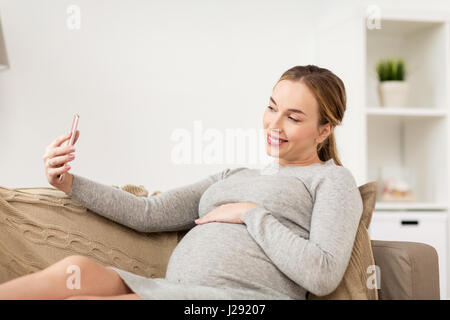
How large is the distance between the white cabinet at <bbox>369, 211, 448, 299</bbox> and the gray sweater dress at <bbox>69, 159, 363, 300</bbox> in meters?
1.17

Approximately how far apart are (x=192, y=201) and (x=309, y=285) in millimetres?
468

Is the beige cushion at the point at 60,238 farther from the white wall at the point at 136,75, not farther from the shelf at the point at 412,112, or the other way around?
the shelf at the point at 412,112

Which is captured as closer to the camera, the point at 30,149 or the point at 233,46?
the point at 30,149

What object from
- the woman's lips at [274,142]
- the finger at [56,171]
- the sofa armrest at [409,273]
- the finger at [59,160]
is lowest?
the sofa armrest at [409,273]

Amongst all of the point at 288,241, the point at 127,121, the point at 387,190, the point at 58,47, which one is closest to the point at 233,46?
the point at 127,121

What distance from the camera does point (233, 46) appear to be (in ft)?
8.95

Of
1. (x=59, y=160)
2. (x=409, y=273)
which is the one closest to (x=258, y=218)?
(x=409, y=273)

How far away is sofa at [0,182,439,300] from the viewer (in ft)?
4.08

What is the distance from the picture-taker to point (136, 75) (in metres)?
2.59

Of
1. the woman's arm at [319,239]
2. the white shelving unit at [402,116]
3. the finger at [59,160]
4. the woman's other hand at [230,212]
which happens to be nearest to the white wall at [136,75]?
the white shelving unit at [402,116]

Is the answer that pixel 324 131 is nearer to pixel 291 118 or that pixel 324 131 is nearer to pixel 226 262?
pixel 291 118

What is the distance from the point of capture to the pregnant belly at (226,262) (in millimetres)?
1185

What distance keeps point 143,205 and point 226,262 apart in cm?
34
